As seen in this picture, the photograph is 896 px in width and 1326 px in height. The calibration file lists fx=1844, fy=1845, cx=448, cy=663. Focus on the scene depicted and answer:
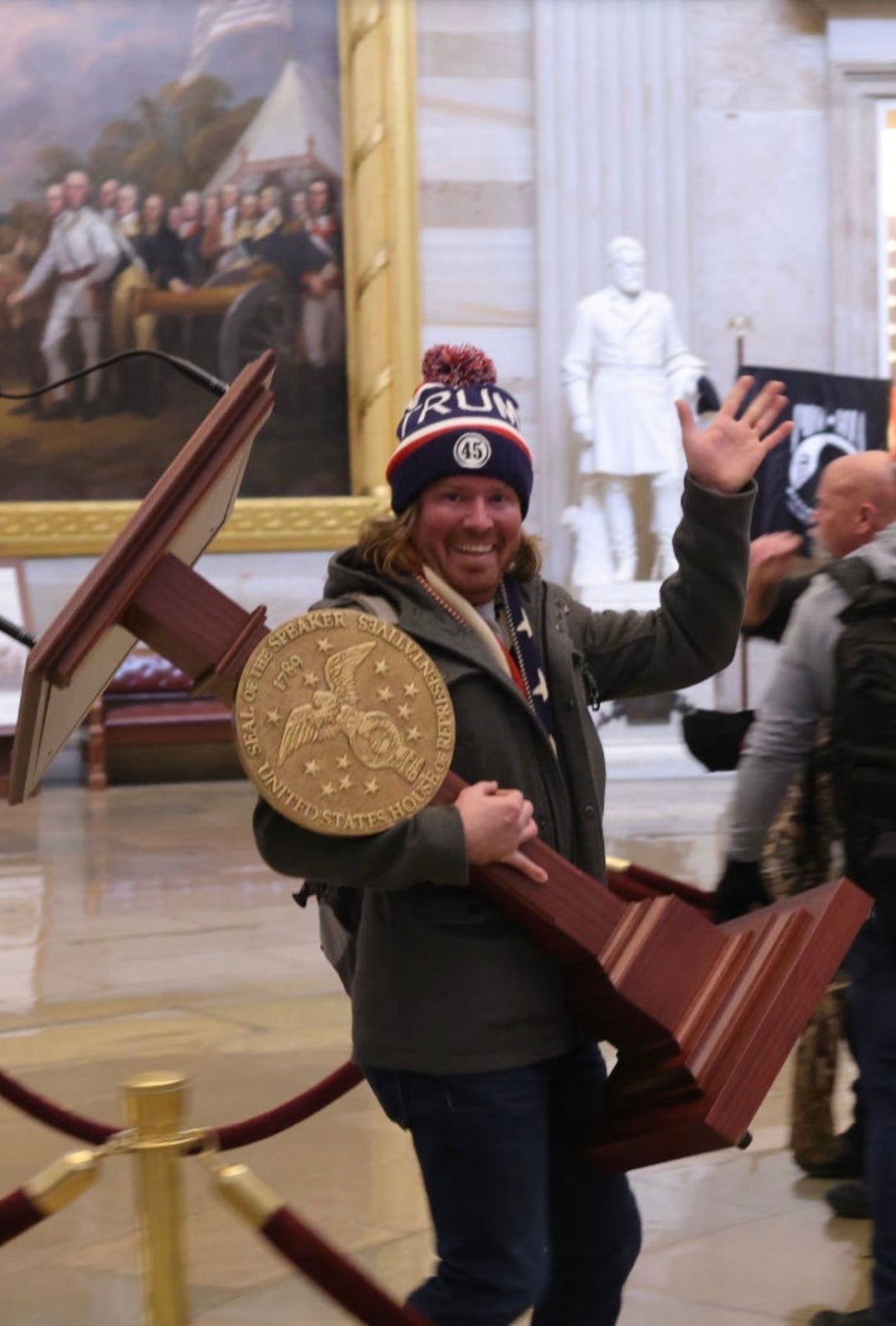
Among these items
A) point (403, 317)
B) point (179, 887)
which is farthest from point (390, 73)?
point (179, 887)

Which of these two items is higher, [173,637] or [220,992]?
[173,637]

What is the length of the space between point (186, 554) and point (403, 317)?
11365 mm

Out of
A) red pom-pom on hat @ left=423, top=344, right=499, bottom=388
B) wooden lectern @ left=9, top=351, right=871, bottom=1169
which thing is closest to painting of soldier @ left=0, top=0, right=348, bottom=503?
red pom-pom on hat @ left=423, top=344, right=499, bottom=388

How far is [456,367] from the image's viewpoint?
2799 mm

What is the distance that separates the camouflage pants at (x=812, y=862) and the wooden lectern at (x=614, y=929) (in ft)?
3.52

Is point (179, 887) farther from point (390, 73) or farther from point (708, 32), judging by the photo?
point (708, 32)

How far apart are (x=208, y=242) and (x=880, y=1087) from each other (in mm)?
11504

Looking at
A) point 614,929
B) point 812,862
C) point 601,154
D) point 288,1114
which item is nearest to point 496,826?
point 614,929

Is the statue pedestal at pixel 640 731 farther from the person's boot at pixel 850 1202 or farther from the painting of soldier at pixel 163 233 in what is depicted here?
the person's boot at pixel 850 1202

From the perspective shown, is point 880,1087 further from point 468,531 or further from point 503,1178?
point 468,531

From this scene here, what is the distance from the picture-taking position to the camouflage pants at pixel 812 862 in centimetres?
385

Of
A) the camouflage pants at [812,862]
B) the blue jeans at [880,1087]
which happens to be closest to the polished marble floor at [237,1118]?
the camouflage pants at [812,862]

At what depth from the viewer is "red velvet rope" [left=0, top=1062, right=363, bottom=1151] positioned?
13.4ft

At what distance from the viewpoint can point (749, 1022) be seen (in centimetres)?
249
